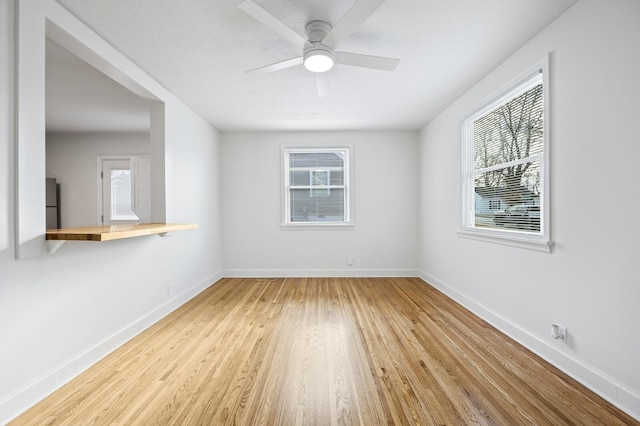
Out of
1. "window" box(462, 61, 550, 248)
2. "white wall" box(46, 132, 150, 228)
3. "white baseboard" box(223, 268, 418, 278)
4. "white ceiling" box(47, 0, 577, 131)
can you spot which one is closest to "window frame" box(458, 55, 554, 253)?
"window" box(462, 61, 550, 248)

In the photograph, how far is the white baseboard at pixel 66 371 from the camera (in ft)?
5.13

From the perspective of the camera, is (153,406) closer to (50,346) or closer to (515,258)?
(50,346)

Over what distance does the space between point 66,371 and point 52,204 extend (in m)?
4.49

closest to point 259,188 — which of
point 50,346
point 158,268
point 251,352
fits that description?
point 158,268

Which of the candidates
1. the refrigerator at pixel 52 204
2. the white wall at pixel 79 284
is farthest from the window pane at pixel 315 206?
the refrigerator at pixel 52 204

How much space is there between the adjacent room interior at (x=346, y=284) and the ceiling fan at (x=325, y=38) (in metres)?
0.01

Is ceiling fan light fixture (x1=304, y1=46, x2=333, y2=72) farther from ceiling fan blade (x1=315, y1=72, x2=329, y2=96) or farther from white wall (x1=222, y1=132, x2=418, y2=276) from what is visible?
white wall (x1=222, y1=132, x2=418, y2=276)

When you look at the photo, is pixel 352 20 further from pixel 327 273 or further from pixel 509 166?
pixel 327 273

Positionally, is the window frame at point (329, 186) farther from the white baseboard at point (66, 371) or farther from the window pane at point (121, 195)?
the window pane at point (121, 195)

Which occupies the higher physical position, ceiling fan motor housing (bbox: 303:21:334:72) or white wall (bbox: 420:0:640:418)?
ceiling fan motor housing (bbox: 303:21:334:72)

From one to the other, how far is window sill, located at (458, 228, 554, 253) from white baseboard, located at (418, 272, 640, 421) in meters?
0.67

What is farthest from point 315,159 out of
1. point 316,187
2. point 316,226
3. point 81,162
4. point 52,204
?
point 52,204

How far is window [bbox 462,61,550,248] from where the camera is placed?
2301 mm

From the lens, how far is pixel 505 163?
2.74 m
